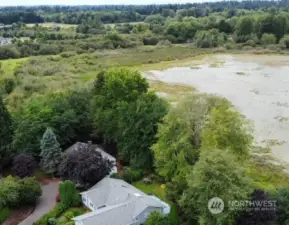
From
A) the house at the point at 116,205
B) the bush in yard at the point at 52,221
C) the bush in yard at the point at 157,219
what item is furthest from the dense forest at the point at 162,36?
the bush in yard at the point at 157,219

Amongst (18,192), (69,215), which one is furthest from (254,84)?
(18,192)

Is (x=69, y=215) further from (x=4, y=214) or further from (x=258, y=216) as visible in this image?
(x=258, y=216)

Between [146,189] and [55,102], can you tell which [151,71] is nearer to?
[55,102]

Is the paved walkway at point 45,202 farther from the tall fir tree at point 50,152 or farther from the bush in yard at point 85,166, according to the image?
the bush in yard at point 85,166

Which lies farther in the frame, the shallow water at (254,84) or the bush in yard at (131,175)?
the shallow water at (254,84)

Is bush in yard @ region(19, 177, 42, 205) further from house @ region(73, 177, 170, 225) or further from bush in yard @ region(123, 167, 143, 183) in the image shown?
bush in yard @ region(123, 167, 143, 183)

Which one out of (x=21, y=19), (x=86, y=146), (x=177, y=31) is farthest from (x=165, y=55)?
(x=21, y=19)

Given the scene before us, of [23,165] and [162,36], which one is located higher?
[162,36]
